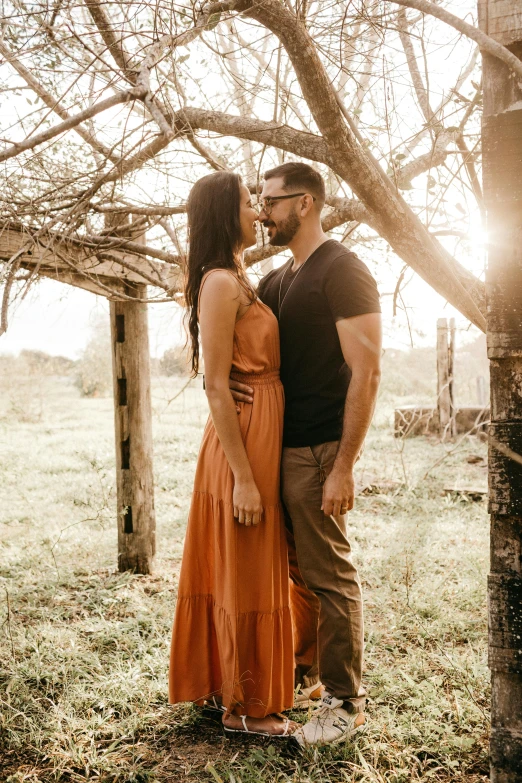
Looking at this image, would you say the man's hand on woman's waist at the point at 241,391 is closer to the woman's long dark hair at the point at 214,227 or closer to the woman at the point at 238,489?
the woman at the point at 238,489

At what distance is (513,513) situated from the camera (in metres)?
1.75

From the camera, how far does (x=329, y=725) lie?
2521mm

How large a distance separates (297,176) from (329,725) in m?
2.33

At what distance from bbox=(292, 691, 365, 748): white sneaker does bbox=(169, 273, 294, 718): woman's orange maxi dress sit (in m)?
0.17

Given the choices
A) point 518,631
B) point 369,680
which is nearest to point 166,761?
point 369,680

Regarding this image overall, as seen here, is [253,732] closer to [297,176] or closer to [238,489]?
[238,489]

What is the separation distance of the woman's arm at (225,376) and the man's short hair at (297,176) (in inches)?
20.3

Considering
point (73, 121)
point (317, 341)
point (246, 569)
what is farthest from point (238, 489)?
point (73, 121)

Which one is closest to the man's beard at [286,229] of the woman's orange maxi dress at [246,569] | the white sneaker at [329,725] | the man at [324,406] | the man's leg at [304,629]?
the man at [324,406]

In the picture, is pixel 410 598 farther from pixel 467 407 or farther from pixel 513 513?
pixel 467 407

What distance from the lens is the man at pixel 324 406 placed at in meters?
2.39

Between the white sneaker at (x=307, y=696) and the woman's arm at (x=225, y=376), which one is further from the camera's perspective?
the white sneaker at (x=307, y=696)

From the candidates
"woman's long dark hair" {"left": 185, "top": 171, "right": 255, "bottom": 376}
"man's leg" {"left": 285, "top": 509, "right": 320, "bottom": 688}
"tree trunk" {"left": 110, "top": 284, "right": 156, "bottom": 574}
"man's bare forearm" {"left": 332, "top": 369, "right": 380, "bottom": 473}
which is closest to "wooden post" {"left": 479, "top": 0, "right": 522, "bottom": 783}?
"man's bare forearm" {"left": 332, "top": 369, "right": 380, "bottom": 473}

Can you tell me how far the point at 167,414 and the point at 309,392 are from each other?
12.3 m
